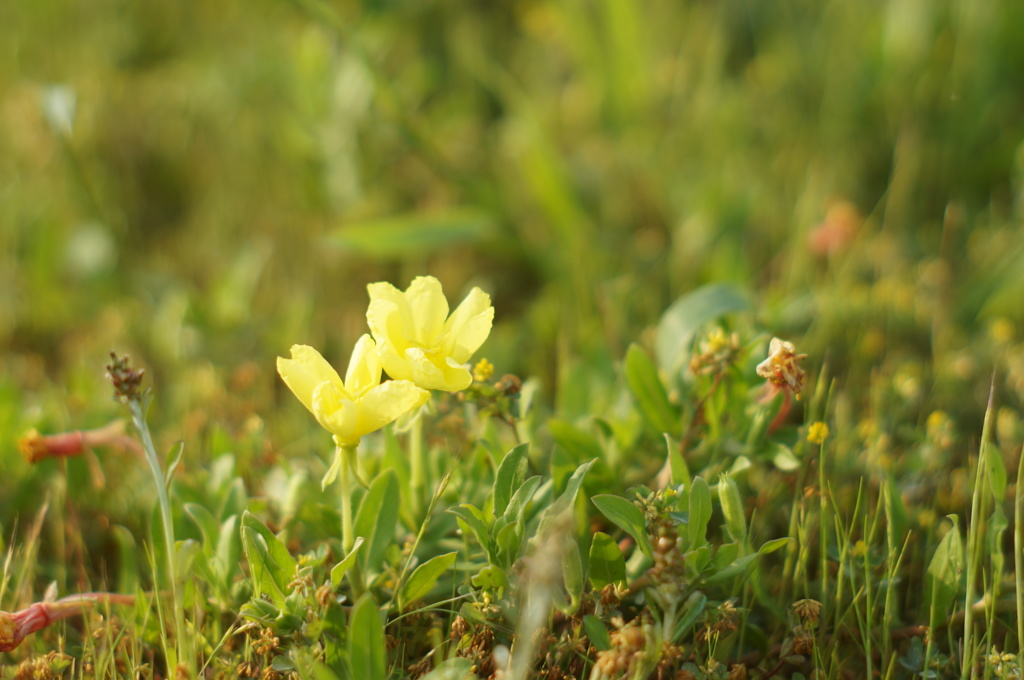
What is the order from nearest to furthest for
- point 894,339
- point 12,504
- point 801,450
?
point 801,450 < point 12,504 < point 894,339

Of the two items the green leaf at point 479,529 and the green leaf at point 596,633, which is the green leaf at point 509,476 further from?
the green leaf at point 596,633

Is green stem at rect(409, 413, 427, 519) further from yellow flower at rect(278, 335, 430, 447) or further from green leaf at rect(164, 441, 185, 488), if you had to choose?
green leaf at rect(164, 441, 185, 488)

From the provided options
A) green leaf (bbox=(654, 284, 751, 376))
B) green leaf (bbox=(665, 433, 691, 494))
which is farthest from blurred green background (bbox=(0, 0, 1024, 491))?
green leaf (bbox=(665, 433, 691, 494))

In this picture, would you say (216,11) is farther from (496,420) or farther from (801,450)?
(801,450)

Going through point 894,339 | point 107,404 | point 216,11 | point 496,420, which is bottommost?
point 894,339

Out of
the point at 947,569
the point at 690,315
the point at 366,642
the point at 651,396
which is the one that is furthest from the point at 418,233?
the point at 947,569

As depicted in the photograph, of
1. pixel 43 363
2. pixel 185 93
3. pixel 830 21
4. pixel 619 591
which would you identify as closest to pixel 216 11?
A: pixel 185 93
